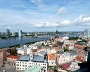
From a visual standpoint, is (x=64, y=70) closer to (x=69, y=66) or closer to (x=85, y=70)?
(x=69, y=66)

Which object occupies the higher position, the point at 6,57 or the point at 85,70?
the point at 85,70

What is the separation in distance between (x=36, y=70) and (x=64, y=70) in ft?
6.93

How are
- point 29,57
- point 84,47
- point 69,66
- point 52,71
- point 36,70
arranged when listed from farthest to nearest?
point 84,47, point 29,57, point 69,66, point 52,71, point 36,70

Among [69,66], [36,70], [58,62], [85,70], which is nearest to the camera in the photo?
[85,70]

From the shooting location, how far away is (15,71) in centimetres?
909

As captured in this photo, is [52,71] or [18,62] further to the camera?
[18,62]

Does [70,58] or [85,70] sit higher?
[85,70]

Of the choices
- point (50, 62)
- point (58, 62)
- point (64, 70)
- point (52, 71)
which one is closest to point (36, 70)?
point (52, 71)

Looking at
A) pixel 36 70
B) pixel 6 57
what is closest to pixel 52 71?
pixel 36 70

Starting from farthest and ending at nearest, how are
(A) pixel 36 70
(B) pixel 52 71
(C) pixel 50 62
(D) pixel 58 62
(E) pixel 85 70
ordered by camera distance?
(D) pixel 58 62 < (C) pixel 50 62 < (B) pixel 52 71 < (A) pixel 36 70 < (E) pixel 85 70

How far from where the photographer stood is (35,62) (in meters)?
9.06

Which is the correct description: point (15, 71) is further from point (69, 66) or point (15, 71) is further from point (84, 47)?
point (84, 47)

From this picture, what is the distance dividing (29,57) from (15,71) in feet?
3.94

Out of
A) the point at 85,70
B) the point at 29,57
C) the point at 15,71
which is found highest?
the point at 85,70
